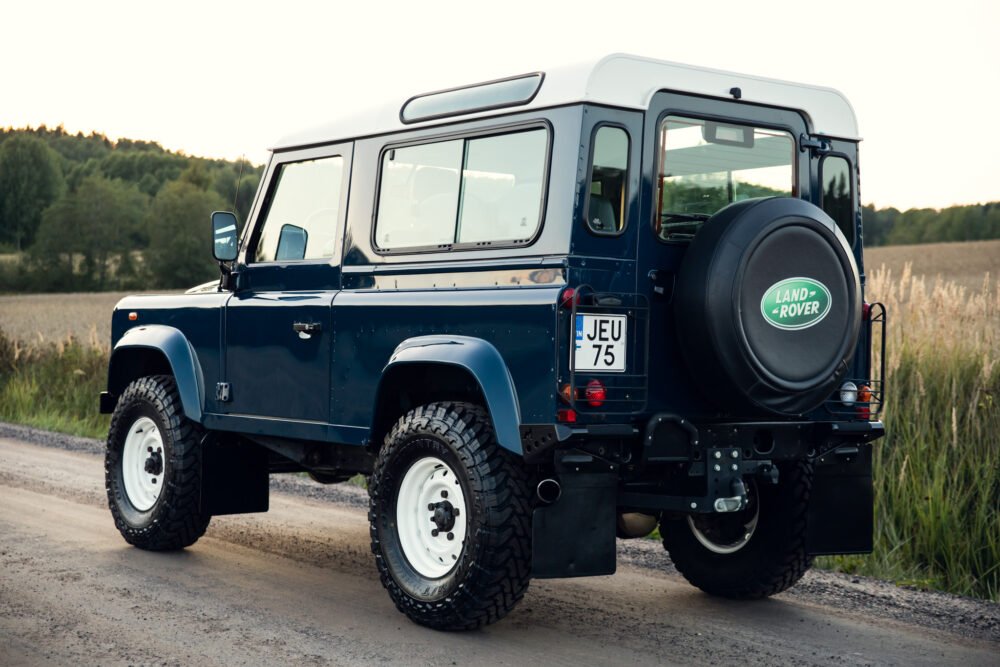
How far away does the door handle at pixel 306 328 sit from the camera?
605 centimetres

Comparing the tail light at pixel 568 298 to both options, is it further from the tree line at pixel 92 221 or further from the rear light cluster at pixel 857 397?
the tree line at pixel 92 221

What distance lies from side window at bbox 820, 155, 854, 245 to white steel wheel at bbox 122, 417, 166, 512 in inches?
166

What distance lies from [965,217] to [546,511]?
47.2 metres

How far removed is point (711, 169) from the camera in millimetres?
5457

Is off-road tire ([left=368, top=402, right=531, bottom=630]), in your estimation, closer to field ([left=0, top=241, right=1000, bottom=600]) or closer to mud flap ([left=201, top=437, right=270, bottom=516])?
mud flap ([left=201, top=437, right=270, bottom=516])

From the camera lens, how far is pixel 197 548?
7227mm

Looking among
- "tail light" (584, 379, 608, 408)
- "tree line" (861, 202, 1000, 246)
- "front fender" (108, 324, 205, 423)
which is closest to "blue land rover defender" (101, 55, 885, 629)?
"tail light" (584, 379, 608, 408)

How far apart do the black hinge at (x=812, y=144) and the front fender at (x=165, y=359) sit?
12.1 ft

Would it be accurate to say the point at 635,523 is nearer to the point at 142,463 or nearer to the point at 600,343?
the point at 600,343

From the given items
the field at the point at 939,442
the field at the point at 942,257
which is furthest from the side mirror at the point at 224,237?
the field at the point at 942,257

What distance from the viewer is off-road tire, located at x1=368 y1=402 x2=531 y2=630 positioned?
194 inches

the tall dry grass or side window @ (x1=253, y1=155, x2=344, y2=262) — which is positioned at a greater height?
side window @ (x1=253, y1=155, x2=344, y2=262)

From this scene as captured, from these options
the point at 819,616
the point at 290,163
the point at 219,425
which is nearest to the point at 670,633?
the point at 819,616

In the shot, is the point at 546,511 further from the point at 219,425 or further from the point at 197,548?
the point at 197,548
